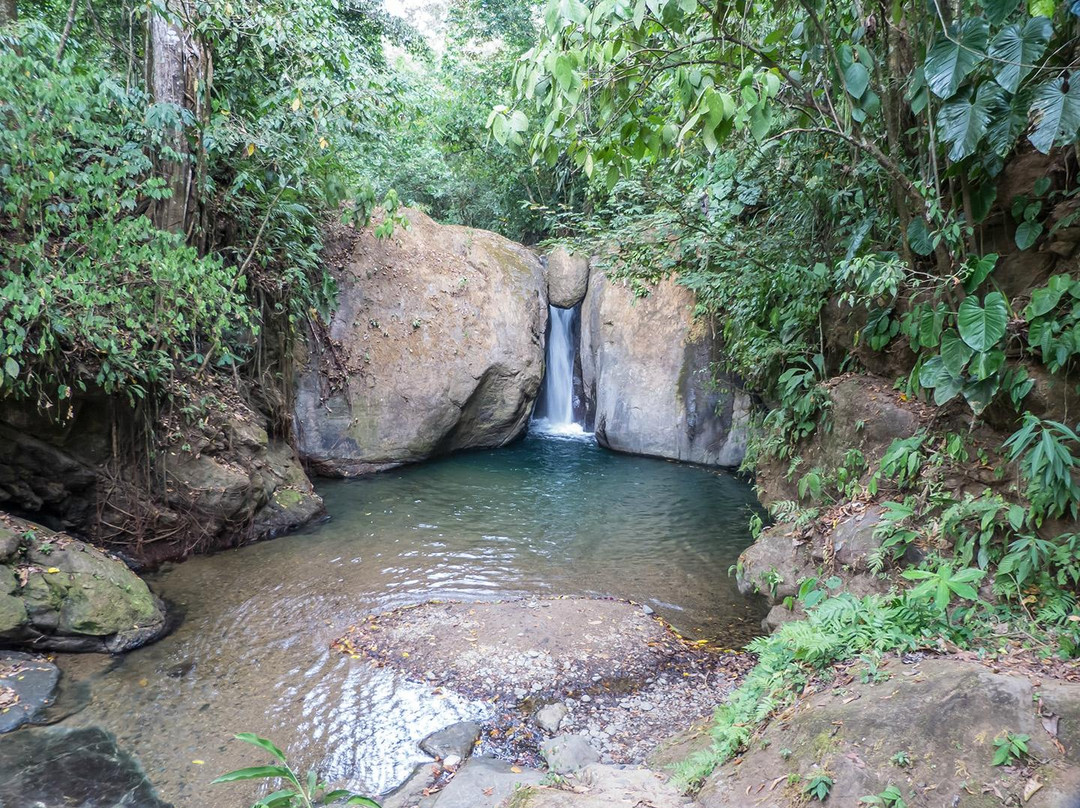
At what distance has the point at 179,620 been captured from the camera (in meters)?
4.98

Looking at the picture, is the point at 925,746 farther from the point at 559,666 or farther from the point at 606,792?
the point at 559,666

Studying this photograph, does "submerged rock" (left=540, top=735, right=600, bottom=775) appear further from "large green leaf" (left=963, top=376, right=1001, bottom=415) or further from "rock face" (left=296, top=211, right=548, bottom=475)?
"rock face" (left=296, top=211, right=548, bottom=475)

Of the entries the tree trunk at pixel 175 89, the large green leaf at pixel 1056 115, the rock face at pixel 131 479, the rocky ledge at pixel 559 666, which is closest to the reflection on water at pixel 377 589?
the rocky ledge at pixel 559 666

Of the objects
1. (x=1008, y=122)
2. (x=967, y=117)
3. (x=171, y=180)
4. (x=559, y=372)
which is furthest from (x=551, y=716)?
(x=559, y=372)

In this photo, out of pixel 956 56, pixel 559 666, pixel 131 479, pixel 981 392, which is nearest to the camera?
pixel 956 56

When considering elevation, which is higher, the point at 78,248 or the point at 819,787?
the point at 78,248

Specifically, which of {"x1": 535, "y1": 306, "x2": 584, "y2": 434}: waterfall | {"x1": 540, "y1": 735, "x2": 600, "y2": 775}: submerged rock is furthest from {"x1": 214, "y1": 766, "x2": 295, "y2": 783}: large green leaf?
{"x1": 535, "y1": 306, "x2": 584, "y2": 434}: waterfall

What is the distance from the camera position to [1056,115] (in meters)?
2.91

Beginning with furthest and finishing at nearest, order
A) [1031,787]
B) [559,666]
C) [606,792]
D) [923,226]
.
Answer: [559,666], [923,226], [606,792], [1031,787]

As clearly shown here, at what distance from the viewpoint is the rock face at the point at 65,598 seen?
4.26 meters

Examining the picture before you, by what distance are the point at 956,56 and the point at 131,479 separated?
22.7 ft

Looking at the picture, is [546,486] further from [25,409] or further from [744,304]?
[25,409]

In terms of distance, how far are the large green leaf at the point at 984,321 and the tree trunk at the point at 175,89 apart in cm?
620

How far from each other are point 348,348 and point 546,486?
12.1 ft
